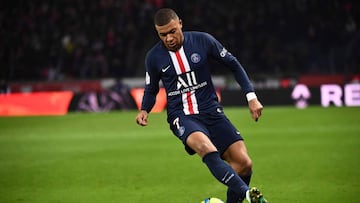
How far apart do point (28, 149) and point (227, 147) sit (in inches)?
311

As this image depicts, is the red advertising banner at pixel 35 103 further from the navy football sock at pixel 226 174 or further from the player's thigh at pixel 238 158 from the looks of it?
the navy football sock at pixel 226 174

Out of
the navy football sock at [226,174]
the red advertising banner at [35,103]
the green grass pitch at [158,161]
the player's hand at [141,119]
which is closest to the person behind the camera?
the navy football sock at [226,174]

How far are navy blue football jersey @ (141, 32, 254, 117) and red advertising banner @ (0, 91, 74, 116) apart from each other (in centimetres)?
1644

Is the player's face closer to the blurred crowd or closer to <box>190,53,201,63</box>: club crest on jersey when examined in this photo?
<box>190,53,201,63</box>: club crest on jersey

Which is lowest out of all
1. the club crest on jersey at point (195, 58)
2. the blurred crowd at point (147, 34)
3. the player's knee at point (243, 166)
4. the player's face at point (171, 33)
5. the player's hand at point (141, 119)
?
the blurred crowd at point (147, 34)

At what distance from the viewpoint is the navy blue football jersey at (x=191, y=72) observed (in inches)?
239

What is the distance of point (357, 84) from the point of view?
64.2ft

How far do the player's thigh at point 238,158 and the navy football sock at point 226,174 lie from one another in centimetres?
35

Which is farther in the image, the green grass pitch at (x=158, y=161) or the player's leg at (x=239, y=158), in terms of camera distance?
the green grass pitch at (x=158, y=161)

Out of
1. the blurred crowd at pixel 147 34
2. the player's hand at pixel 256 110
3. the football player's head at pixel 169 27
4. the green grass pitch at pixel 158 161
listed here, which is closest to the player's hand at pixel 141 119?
the football player's head at pixel 169 27

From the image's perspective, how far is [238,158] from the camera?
589 cm

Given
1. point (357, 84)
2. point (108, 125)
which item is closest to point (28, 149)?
point (108, 125)

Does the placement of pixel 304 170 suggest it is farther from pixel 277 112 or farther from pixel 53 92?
pixel 53 92

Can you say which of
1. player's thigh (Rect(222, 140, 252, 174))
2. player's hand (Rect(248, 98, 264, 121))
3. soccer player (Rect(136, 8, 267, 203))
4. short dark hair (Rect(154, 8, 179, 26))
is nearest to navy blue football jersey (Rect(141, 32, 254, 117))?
soccer player (Rect(136, 8, 267, 203))
